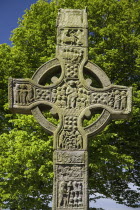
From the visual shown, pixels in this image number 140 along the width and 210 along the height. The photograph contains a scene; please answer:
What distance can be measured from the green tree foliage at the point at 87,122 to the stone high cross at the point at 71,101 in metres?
7.52

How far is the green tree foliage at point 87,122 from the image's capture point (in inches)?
525

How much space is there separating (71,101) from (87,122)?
7545mm

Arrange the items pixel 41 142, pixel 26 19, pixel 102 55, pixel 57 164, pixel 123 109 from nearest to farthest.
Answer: pixel 57 164, pixel 123 109, pixel 41 142, pixel 102 55, pixel 26 19

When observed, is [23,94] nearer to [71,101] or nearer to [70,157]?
[71,101]

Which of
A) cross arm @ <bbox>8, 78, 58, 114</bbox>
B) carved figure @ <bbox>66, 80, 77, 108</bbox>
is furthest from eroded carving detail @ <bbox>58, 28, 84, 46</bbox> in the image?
cross arm @ <bbox>8, 78, 58, 114</bbox>

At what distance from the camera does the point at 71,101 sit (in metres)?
5.57

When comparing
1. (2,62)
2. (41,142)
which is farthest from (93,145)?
(2,62)


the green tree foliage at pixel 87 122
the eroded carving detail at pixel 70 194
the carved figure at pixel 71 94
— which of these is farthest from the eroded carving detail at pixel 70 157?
the green tree foliage at pixel 87 122

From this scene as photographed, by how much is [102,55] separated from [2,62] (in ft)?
15.9

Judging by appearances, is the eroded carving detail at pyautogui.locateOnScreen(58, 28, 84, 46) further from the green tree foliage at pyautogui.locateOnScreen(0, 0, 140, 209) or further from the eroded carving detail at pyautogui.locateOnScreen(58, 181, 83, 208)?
the green tree foliage at pyautogui.locateOnScreen(0, 0, 140, 209)

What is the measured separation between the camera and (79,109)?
5.57 m

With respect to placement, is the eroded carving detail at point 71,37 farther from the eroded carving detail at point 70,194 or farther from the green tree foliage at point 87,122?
the green tree foliage at point 87,122

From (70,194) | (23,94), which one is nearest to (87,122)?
(23,94)

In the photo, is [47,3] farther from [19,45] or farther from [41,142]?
[41,142]
